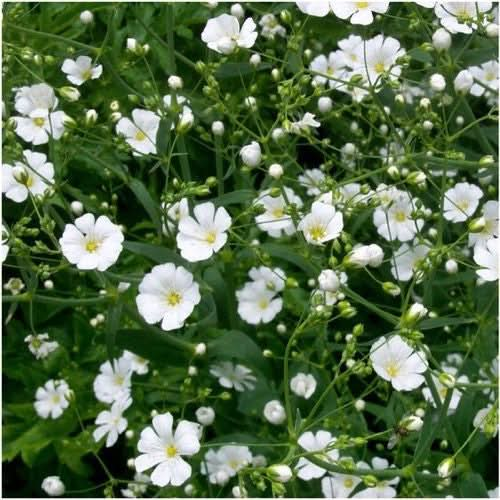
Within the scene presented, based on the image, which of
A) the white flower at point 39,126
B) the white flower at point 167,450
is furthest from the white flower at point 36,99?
the white flower at point 167,450

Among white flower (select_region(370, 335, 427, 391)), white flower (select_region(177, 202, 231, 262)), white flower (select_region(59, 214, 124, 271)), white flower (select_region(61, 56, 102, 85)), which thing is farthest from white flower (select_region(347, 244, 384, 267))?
white flower (select_region(61, 56, 102, 85))

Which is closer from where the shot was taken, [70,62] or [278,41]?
[70,62]

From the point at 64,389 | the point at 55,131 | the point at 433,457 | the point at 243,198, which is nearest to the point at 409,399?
the point at 433,457

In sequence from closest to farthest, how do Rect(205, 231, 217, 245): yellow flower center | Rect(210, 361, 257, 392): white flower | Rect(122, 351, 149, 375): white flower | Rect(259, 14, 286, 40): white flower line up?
1. Rect(205, 231, 217, 245): yellow flower center
2. Rect(210, 361, 257, 392): white flower
3. Rect(122, 351, 149, 375): white flower
4. Rect(259, 14, 286, 40): white flower

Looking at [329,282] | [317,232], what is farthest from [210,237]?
[329,282]

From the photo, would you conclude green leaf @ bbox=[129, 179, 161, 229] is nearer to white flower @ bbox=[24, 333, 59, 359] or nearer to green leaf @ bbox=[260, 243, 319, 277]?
green leaf @ bbox=[260, 243, 319, 277]

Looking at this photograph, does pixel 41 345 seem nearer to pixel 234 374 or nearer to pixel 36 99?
pixel 234 374

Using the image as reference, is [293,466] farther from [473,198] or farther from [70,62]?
[70,62]

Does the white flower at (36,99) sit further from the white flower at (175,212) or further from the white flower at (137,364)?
the white flower at (137,364)
